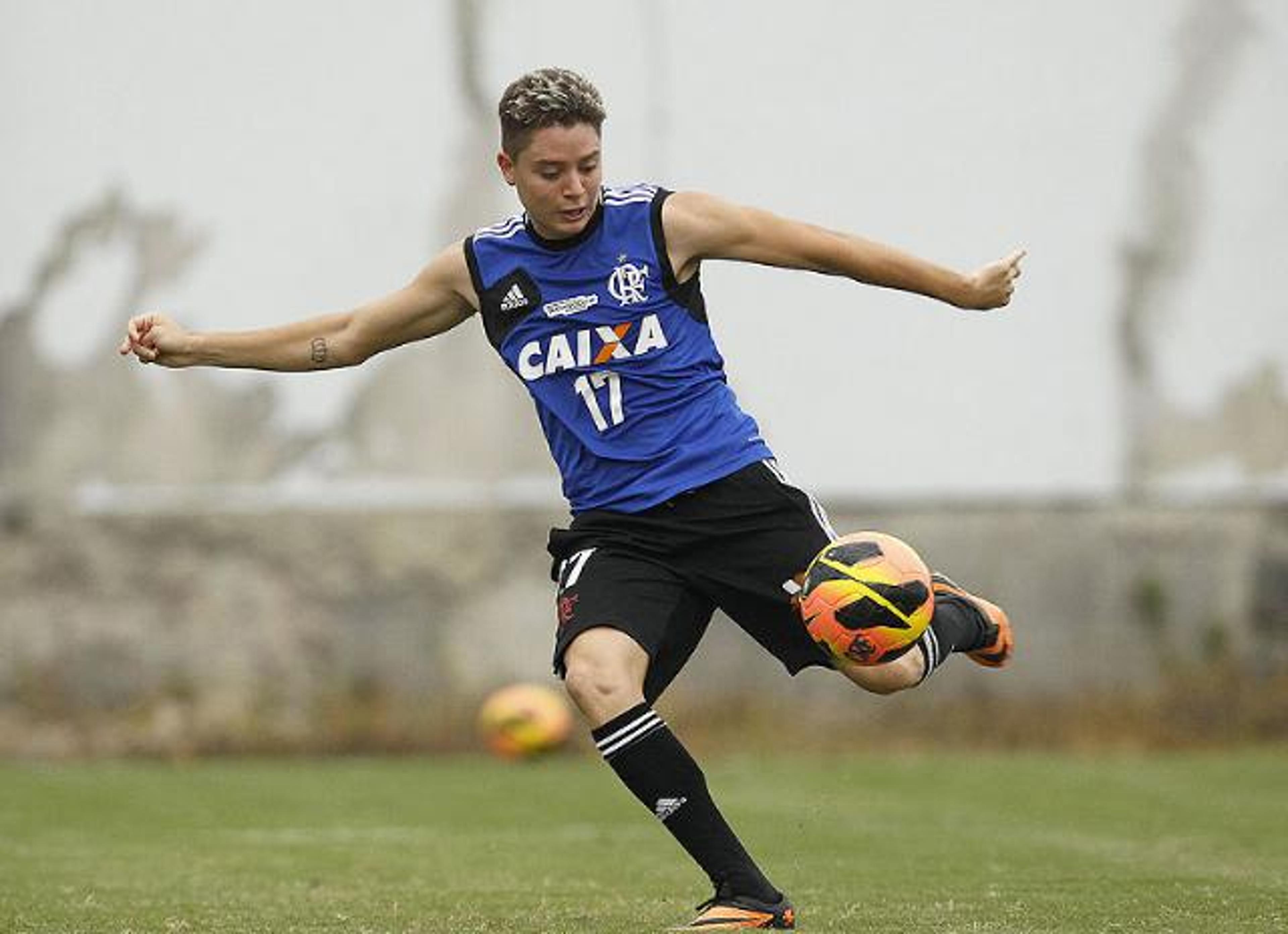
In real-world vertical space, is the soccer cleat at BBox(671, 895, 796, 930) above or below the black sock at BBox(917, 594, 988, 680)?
below

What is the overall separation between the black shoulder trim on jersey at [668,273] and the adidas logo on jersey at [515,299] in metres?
0.37

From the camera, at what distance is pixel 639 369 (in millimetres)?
6082

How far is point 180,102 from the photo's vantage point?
1408 centimetres

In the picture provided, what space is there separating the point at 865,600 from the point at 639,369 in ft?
2.76

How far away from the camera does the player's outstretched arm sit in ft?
20.9

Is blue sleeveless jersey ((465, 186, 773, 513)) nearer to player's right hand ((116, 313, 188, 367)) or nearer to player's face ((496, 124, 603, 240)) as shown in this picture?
player's face ((496, 124, 603, 240))

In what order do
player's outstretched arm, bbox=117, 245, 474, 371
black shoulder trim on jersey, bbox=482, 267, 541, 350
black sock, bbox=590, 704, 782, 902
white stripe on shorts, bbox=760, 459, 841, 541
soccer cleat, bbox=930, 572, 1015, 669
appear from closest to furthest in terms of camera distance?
black sock, bbox=590, 704, 782, 902 < black shoulder trim on jersey, bbox=482, 267, 541, 350 < white stripe on shorts, bbox=760, 459, 841, 541 < player's outstretched arm, bbox=117, 245, 474, 371 < soccer cleat, bbox=930, 572, 1015, 669

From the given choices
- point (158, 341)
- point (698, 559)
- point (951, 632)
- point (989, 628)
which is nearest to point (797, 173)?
point (989, 628)

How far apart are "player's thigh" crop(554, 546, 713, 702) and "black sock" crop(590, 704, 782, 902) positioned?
0.17m

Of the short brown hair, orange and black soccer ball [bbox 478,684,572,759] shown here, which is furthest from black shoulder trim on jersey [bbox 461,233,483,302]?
orange and black soccer ball [bbox 478,684,572,759]

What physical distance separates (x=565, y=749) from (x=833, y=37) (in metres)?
4.68

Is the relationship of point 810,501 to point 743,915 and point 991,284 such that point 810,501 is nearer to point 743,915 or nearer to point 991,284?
point 991,284

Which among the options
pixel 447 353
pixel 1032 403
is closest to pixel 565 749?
A: pixel 447 353

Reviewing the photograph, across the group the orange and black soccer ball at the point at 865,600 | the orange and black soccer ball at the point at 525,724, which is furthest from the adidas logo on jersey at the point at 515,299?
the orange and black soccer ball at the point at 525,724
